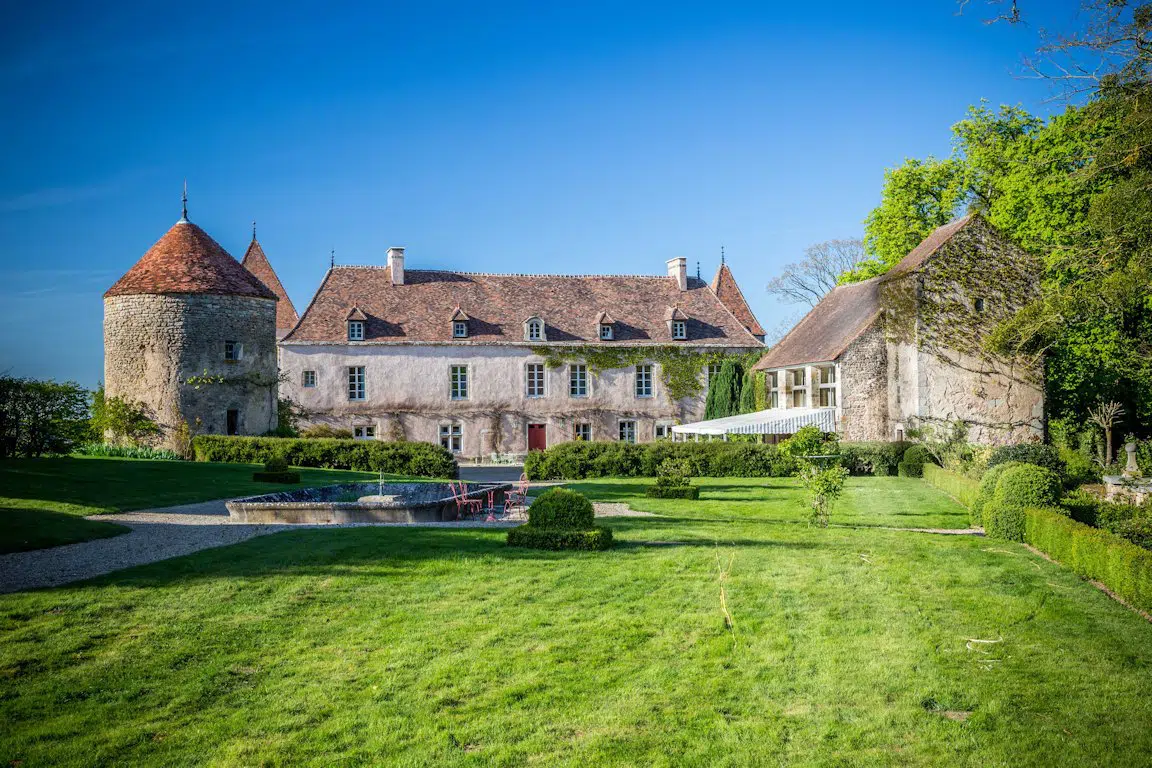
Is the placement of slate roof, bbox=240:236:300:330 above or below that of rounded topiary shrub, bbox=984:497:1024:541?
above

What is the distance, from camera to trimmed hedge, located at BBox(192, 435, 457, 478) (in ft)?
87.9

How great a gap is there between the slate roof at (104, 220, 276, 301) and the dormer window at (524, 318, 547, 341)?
415 inches

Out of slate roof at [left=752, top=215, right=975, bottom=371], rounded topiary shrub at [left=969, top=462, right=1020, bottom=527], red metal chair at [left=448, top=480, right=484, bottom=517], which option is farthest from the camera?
slate roof at [left=752, top=215, right=975, bottom=371]

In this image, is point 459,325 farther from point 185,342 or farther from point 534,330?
point 185,342

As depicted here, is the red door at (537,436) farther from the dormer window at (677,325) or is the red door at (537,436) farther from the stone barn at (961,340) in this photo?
the stone barn at (961,340)

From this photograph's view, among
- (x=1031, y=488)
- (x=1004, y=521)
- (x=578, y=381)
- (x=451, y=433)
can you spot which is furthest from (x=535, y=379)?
(x=1031, y=488)

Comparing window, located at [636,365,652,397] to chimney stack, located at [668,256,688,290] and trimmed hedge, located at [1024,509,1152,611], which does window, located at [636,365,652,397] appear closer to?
chimney stack, located at [668,256,688,290]

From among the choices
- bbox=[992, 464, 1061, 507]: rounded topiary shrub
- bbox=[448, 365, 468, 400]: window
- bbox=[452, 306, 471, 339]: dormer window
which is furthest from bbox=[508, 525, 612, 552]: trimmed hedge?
bbox=[452, 306, 471, 339]: dormer window

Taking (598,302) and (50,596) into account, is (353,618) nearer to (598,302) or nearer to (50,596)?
(50,596)

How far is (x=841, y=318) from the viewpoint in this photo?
31969 mm

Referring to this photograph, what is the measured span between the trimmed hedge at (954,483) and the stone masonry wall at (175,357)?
2302cm

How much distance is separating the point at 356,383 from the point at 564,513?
85.9ft

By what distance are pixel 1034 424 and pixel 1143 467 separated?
3.75m

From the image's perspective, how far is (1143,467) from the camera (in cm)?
2486
